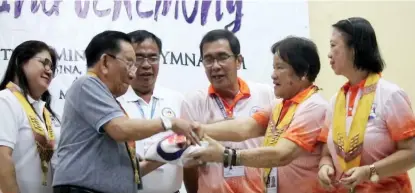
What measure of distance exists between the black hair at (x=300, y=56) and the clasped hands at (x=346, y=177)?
429 mm

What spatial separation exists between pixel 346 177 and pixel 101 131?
860mm

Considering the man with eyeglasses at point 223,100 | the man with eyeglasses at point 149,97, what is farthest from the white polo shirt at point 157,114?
the man with eyeglasses at point 223,100

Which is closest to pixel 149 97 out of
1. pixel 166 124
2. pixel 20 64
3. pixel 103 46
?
pixel 20 64

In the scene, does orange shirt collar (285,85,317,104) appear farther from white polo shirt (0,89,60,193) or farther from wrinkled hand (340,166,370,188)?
white polo shirt (0,89,60,193)

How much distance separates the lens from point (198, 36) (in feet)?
10.9

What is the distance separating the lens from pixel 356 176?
6.59ft

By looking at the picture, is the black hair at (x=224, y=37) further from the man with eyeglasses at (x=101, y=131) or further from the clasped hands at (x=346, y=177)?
the clasped hands at (x=346, y=177)

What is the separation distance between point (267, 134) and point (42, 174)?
1000mm

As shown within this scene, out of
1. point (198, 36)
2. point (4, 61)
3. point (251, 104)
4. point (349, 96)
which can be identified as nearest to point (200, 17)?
point (198, 36)

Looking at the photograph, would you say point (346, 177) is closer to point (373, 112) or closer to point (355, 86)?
point (373, 112)

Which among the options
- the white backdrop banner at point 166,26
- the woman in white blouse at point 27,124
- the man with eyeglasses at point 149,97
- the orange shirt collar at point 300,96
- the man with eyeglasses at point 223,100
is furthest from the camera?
the white backdrop banner at point 166,26

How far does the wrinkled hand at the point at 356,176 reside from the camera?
2.01 meters

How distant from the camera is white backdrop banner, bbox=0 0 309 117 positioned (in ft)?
10.6

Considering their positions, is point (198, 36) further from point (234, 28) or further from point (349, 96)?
point (349, 96)
